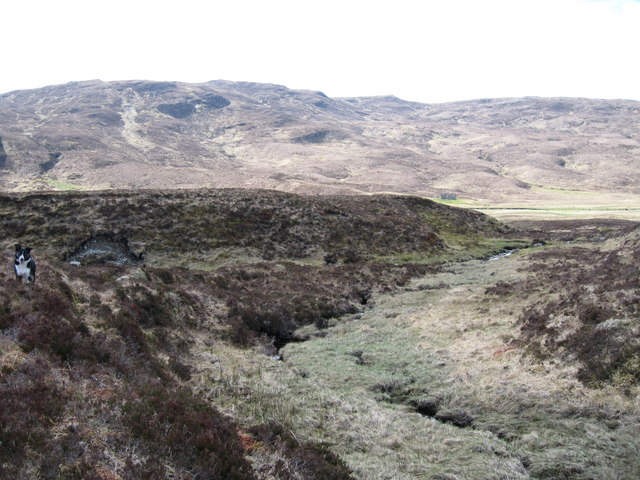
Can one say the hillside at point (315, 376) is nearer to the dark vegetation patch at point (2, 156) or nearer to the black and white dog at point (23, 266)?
the black and white dog at point (23, 266)

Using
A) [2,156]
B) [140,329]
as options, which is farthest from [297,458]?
[2,156]

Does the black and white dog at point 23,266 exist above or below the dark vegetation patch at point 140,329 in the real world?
above

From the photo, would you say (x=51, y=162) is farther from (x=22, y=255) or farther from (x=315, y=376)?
(x=315, y=376)

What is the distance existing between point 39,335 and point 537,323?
18.8 m

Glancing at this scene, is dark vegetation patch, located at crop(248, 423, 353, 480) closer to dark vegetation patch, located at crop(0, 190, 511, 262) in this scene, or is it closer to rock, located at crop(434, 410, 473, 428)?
rock, located at crop(434, 410, 473, 428)

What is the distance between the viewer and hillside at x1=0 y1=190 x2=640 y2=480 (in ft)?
27.8

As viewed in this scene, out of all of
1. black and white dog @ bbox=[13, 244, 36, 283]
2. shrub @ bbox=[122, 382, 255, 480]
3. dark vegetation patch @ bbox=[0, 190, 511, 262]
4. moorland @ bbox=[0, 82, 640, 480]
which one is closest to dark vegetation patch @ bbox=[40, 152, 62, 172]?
dark vegetation patch @ bbox=[0, 190, 511, 262]

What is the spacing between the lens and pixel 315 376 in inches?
648

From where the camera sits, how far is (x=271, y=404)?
12.9 metres

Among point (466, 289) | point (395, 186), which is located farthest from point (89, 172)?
point (466, 289)

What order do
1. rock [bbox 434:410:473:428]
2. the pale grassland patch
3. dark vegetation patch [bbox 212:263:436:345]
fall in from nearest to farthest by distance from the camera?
the pale grassland patch < rock [bbox 434:410:473:428] < dark vegetation patch [bbox 212:263:436:345]

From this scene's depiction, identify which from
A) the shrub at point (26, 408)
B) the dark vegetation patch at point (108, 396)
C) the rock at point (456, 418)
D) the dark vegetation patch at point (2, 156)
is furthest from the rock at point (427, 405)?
the dark vegetation patch at point (2, 156)

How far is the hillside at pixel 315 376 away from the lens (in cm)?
847

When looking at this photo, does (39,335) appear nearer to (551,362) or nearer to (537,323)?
(551,362)
